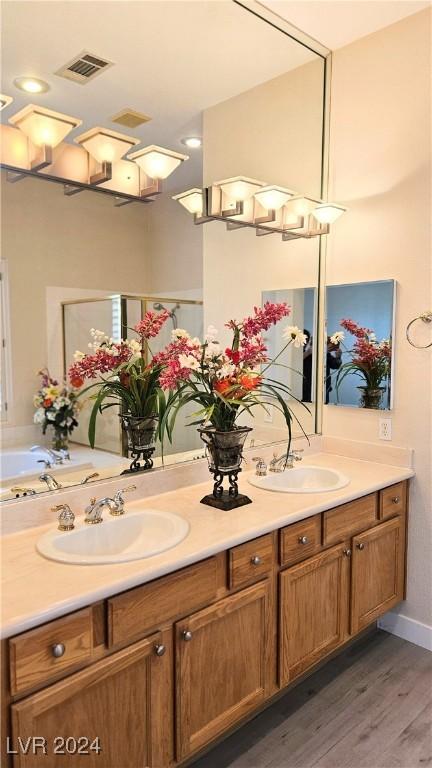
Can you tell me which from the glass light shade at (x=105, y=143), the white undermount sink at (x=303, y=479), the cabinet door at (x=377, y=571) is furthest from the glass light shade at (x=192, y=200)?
the cabinet door at (x=377, y=571)

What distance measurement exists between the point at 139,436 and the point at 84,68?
1.37m

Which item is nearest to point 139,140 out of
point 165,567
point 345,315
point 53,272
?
point 53,272

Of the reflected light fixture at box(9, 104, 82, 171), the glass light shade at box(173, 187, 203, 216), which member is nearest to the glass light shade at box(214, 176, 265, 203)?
the glass light shade at box(173, 187, 203, 216)

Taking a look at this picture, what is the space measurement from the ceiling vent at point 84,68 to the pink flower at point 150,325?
862 millimetres

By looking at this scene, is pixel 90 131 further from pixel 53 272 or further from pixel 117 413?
pixel 117 413

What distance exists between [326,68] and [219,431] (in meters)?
2.07

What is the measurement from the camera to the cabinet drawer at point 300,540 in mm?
1868

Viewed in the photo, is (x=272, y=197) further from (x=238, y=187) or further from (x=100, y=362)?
(x=100, y=362)

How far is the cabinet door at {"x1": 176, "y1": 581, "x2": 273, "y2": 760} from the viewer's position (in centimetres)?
154

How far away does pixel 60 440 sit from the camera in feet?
6.20

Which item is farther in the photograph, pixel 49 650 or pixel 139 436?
pixel 139 436

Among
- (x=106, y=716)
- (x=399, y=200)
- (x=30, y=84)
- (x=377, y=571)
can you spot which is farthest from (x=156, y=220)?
(x=377, y=571)

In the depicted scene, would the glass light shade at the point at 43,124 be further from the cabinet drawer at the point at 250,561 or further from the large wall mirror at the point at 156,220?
the cabinet drawer at the point at 250,561

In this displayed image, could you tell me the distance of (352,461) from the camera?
2670 mm
